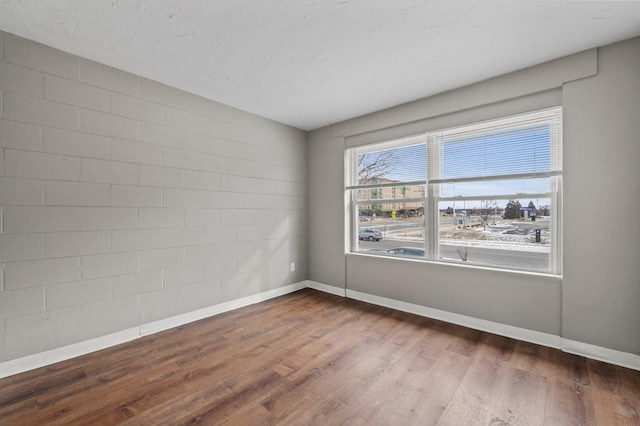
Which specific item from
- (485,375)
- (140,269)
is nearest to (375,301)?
(485,375)

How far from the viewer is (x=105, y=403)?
1.87 meters

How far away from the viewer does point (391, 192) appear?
12.7ft

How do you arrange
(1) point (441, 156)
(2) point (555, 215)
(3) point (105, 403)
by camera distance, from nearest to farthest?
(3) point (105, 403), (2) point (555, 215), (1) point (441, 156)

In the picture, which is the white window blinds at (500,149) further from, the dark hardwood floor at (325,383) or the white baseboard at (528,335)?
the dark hardwood floor at (325,383)

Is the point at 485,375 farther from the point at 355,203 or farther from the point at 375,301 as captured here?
the point at 355,203

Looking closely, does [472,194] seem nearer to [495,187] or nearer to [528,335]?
[495,187]

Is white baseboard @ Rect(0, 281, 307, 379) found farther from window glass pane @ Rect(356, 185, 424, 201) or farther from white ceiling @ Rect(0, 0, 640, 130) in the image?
white ceiling @ Rect(0, 0, 640, 130)

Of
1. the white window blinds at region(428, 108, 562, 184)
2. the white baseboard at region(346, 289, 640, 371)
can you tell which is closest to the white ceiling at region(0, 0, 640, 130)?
the white window blinds at region(428, 108, 562, 184)

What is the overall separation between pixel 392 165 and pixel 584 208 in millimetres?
2057

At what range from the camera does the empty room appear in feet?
6.34

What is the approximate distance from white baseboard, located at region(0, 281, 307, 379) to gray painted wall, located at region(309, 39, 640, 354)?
8.83ft

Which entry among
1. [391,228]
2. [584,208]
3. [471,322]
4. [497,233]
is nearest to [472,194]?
[497,233]

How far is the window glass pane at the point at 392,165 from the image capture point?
3.60 meters

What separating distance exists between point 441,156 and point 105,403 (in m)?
3.88
